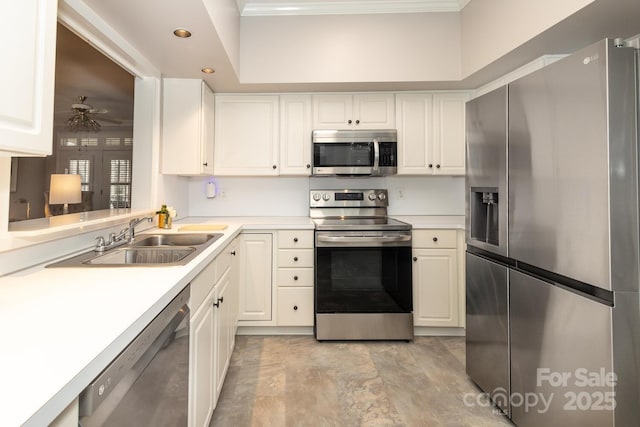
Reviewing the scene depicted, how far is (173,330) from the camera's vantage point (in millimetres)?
1026

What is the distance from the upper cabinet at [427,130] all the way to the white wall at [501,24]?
35 cm

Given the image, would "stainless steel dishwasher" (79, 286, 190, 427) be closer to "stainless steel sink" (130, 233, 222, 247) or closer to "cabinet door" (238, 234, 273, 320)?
"stainless steel sink" (130, 233, 222, 247)

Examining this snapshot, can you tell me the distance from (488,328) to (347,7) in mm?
2527

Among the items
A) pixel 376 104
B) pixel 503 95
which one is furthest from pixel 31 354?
pixel 376 104

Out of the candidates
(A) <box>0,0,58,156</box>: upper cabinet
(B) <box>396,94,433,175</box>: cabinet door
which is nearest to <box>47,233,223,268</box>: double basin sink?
(A) <box>0,0,58,156</box>: upper cabinet

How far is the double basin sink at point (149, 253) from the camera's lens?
4.30 ft

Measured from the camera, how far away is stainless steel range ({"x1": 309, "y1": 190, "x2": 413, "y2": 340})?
2.53 m

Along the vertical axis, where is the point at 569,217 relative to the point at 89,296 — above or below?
above

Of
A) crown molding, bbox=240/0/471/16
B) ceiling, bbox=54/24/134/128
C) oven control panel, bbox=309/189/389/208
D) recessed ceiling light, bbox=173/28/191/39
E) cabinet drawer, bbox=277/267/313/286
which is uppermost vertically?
crown molding, bbox=240/0/471/16

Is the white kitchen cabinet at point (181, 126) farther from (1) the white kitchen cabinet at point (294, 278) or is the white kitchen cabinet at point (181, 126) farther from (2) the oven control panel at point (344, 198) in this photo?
(2) the oven control panel at point (344, 198)

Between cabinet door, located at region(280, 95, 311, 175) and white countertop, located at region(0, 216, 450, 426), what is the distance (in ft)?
5.77

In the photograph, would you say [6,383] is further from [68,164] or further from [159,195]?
[159,195]

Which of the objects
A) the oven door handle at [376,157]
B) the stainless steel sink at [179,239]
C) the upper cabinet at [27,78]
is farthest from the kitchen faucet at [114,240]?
the oven door handle at [376,157]

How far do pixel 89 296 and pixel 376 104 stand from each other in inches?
102
